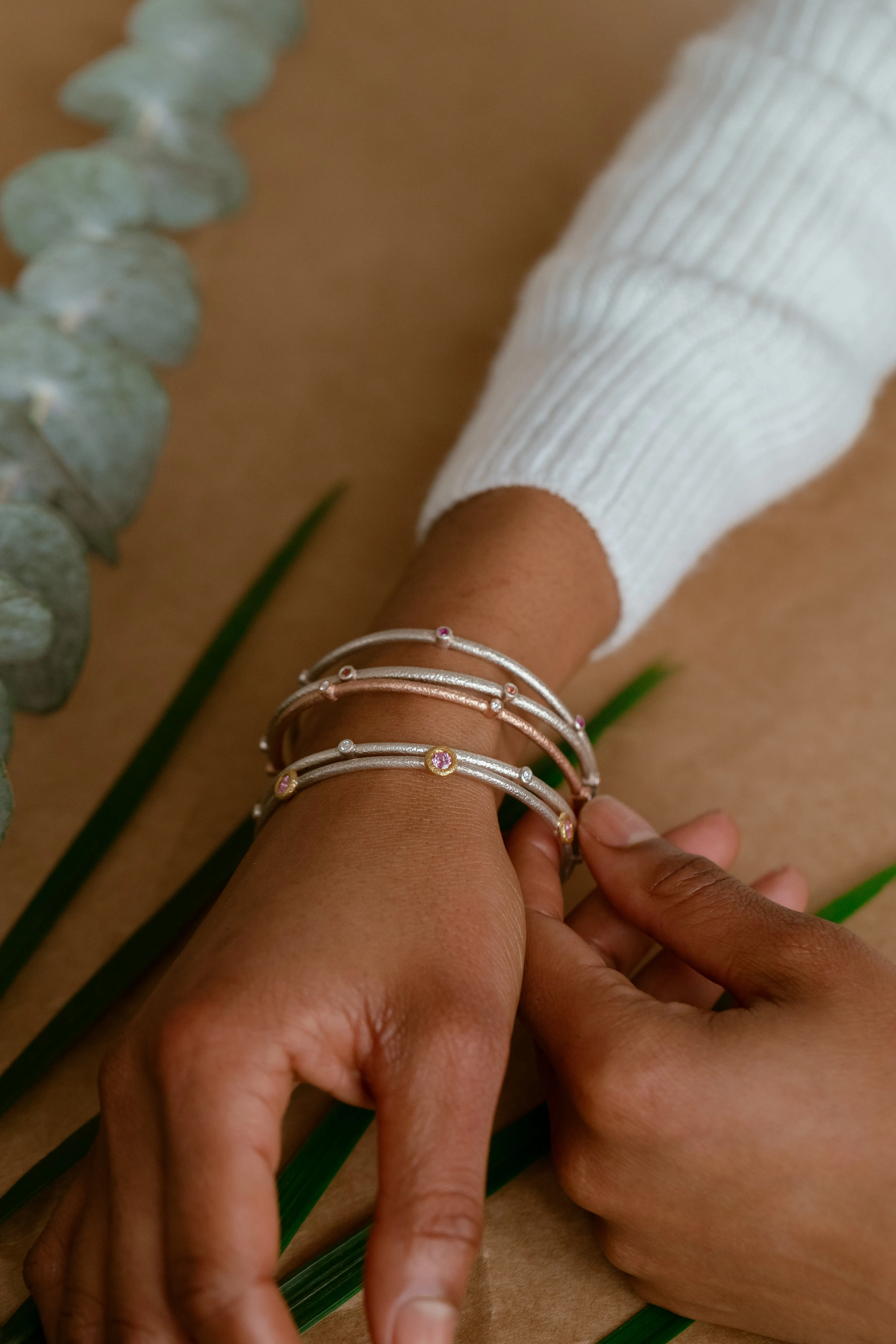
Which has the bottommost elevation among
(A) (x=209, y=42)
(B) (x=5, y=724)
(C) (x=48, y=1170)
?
(C) (x=48, y=1170)

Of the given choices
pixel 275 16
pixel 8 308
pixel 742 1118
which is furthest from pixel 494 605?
pixel 275 16

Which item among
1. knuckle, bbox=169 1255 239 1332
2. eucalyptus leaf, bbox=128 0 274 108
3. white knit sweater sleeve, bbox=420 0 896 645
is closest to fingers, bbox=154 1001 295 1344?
knuckle, bbox=169 1255 239 1332

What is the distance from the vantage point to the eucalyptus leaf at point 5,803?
0.41 metres

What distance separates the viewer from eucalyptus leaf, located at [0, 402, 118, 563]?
1.85ft

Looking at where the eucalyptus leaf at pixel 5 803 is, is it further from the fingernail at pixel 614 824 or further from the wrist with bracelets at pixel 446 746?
the fingernail at pixel 614 824

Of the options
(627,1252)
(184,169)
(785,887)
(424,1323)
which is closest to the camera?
(424,1323)

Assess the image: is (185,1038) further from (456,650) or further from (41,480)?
(41,480)

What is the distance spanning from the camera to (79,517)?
60 centimetres

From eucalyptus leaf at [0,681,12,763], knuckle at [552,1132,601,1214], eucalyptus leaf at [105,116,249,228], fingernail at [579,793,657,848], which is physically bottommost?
eucalyptus leaf at [0,681,12,763]

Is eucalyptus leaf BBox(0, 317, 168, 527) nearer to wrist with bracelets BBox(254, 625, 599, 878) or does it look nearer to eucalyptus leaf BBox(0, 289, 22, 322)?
eucalyptus leaf BBox(0, 289, 22, 322)

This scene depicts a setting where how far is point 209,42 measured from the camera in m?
0.83

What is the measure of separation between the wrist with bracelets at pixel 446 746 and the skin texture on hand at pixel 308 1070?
0.01 m

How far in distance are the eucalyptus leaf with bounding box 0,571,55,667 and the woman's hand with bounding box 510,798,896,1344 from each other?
0.25 metres

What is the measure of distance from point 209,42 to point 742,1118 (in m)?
0.84
